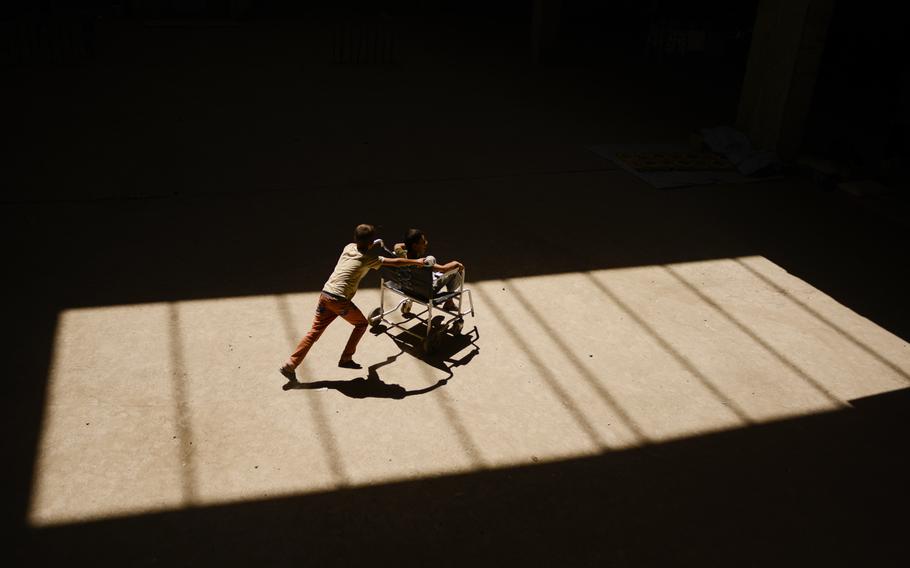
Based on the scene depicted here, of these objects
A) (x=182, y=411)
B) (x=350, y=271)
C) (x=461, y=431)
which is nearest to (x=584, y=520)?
(x=461, y=431)

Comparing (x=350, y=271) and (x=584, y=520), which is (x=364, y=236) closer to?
(x=350, y=271)

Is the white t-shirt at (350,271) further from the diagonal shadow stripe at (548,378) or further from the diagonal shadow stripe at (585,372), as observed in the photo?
the diagonal shadow stripe at (585,372)

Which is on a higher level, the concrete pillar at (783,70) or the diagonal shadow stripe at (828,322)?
the concrete pillar at (783,70)

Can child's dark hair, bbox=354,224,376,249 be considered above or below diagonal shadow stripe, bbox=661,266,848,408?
above

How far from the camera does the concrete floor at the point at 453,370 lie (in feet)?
16.2

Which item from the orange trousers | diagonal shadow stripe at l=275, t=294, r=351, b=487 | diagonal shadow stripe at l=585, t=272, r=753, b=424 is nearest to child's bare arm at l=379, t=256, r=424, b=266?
the orange trousers

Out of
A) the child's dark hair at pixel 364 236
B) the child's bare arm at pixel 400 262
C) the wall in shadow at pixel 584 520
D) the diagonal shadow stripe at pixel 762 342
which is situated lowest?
the wall in shadow at pixel 584 520

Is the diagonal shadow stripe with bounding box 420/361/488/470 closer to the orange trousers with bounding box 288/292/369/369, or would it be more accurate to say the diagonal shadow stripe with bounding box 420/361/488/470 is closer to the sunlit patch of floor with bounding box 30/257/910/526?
the sunlit patch of floor with bounding box 30/257/910/526

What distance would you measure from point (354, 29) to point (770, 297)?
16.6m

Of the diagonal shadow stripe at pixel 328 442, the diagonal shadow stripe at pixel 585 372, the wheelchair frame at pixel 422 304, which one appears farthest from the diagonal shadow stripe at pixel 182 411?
the diagonal shadow stripe at pixel 585 372

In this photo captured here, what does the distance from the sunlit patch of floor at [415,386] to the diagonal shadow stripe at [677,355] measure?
19 mm

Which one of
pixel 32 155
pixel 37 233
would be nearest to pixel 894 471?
pixel 37 233

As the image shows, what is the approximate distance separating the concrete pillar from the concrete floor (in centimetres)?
145

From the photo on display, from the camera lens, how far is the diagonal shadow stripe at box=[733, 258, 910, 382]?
7062 mm
